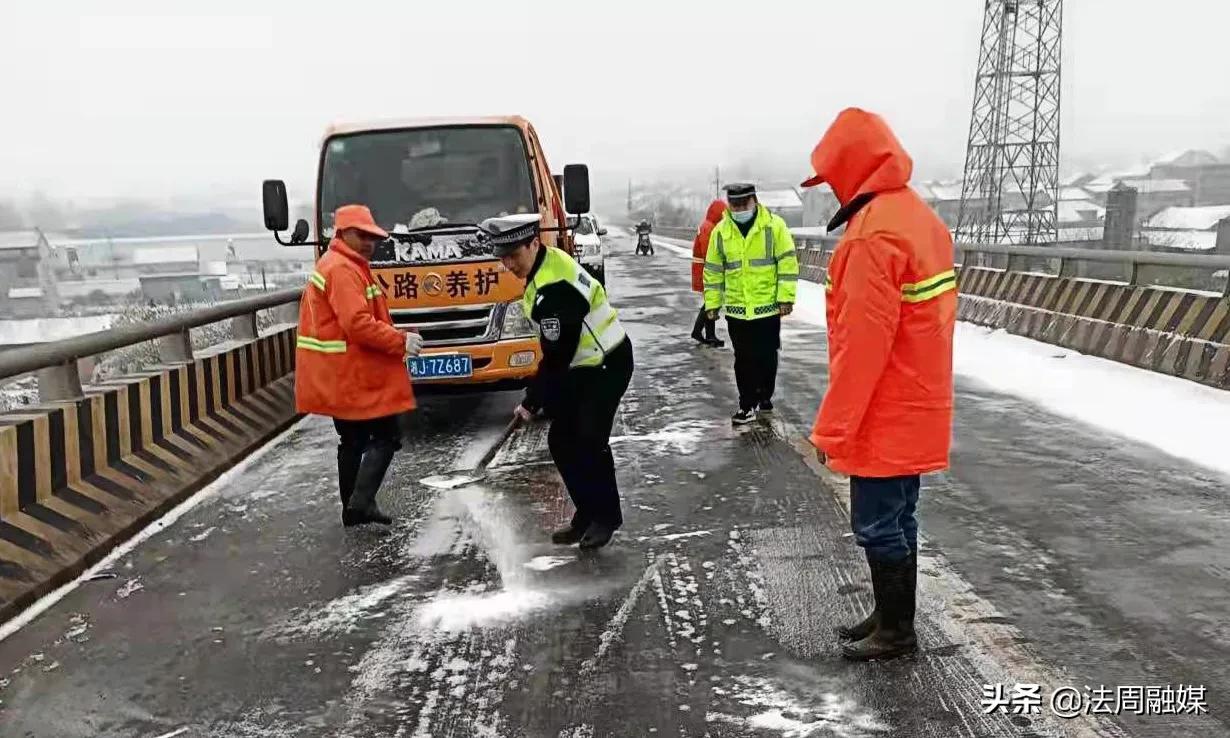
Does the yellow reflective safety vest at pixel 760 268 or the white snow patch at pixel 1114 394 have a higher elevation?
the yellow reflective safety vest at pixel 760 268

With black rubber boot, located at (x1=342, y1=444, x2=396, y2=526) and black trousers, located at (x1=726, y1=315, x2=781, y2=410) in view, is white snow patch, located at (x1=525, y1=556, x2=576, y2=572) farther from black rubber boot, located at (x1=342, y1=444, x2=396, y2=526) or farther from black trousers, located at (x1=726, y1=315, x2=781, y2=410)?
black trousers, located at (x1=726, y1=315, x2=781, y2=410)

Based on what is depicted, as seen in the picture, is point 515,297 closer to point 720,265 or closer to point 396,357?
point 720,265

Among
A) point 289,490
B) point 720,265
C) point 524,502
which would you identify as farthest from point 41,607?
point 720,265

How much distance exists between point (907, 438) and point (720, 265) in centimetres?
461

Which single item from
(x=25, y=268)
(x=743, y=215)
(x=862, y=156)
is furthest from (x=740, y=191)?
(x=25, y=268)

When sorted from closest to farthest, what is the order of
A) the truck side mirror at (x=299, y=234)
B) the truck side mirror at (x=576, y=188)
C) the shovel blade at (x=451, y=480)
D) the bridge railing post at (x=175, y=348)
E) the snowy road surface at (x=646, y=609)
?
the snowy road surface at (x=646, y=609), the shovel blade at (x=451, y=480), the bridge railing post at (x=175, y=348), the truck side mirror at (x=299, y=234), the truck side mirror at (x=576, y=188)

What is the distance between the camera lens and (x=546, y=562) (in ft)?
15.8

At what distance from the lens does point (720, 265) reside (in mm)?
7922

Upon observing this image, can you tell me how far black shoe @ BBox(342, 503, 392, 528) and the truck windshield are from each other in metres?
3.34

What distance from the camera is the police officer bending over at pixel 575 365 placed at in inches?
185

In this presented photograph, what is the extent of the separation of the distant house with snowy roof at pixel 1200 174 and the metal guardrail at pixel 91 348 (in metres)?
116

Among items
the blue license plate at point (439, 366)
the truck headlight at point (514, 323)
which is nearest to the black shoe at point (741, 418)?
the truck headlight at point (514, 323)

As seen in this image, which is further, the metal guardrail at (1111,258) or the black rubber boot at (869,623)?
the metal guardrail at (1111,258)

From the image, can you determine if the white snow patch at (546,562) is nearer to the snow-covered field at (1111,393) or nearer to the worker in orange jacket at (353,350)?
the worker in orange jacket at (353,350)
